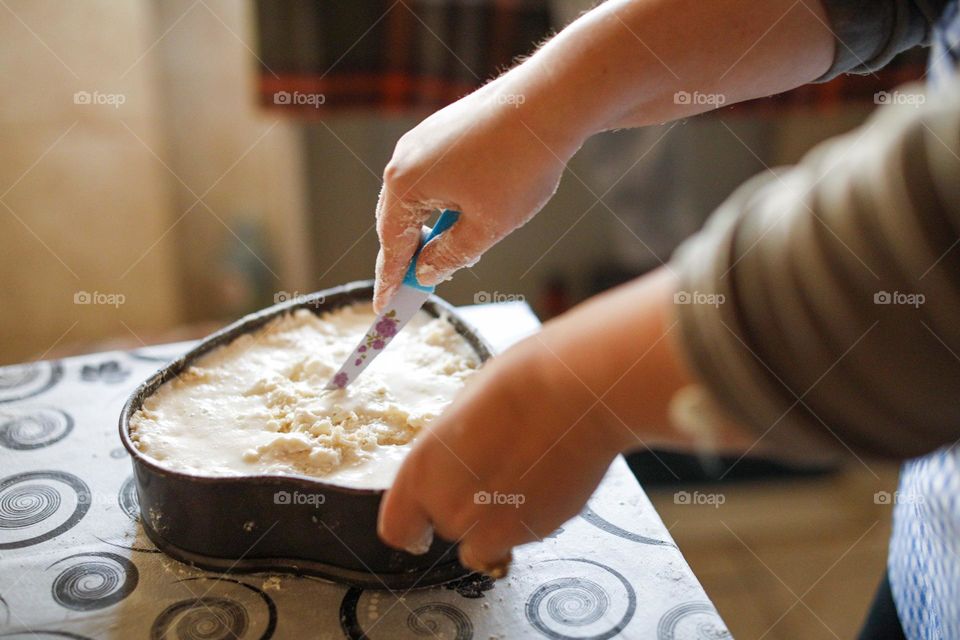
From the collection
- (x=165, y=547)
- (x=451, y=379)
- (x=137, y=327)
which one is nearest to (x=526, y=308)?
(x=451, y=379)

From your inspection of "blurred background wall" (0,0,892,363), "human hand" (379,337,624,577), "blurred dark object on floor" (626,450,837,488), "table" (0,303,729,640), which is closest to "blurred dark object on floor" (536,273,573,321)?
"blurred background wall" (0,0,892,363)

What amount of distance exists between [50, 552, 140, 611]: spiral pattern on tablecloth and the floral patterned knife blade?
0.30m

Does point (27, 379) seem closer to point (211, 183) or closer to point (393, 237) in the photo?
point (393, 237)

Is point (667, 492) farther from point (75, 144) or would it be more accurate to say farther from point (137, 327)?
point (75, 144)

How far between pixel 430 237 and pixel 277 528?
1.10 ft

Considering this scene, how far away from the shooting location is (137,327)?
6.70 feet

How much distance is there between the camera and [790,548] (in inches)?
80.2

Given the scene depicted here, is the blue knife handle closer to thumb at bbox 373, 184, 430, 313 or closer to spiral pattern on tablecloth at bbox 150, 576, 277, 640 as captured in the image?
thumb at bbox 373, 184, 430, 313

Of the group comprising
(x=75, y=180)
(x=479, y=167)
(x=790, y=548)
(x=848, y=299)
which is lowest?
(x=790, y=548)

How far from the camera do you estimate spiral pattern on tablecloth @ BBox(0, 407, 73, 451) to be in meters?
1.03

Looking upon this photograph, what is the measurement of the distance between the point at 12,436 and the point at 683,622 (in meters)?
0.85

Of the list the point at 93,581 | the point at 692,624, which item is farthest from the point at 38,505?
the point at 692,624

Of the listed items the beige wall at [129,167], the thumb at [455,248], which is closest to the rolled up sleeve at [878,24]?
the thumb at [455,248]

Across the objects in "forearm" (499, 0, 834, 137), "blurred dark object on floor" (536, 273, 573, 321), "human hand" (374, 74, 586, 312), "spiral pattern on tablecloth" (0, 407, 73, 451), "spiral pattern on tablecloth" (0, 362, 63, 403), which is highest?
"forearm" (499, 0, 834, 137)
